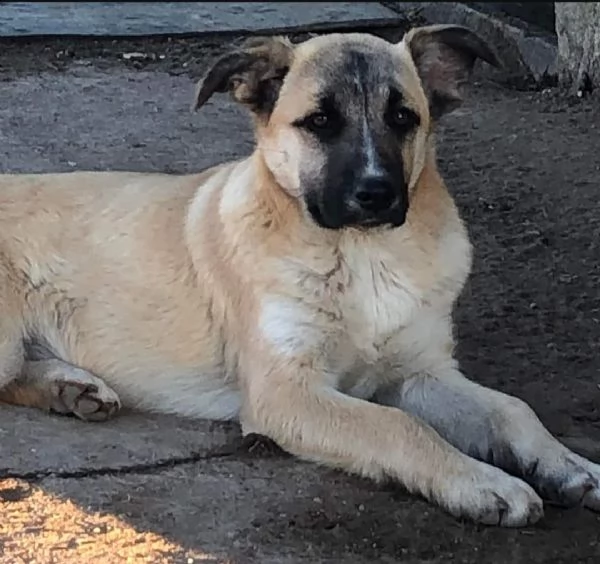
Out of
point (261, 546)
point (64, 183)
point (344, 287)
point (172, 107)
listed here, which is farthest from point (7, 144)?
point (261, 546)

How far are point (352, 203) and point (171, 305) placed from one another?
0.86 m

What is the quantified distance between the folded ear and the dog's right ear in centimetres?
45

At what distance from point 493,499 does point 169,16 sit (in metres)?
8.30

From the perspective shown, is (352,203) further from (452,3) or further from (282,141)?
(452,3)

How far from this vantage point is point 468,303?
5.89 meters

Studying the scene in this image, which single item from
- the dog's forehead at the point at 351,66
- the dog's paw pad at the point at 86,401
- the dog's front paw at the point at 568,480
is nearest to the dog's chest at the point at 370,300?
the dog's forehead at the point at 351,66

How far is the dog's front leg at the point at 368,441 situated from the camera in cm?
396

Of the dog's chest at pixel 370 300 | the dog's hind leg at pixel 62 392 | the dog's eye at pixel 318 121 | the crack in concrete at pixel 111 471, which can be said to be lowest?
the dog's hind leg at pixel 62 392

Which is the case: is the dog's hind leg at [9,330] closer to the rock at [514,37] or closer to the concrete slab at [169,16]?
the rock at [514,37]

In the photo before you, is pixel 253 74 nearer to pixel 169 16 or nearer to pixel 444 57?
pixel 444 57

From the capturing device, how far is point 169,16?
11570 mm

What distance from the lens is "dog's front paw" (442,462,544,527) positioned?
392 centimetres

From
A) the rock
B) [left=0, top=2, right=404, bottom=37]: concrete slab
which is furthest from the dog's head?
[left=0, top=2, right=404, bottom=37]: concrete slab

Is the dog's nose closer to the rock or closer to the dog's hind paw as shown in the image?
the dog's hind paw
